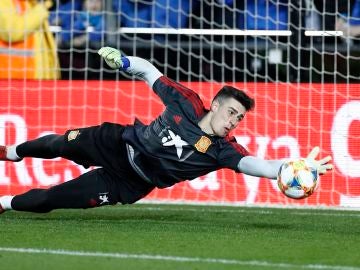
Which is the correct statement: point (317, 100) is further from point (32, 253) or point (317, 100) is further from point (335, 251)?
point (32, 253)

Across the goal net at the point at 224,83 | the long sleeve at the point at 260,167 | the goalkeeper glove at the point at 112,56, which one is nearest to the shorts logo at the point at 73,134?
the goalkeeper glove at the point at 112,56

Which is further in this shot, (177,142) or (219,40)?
(219,40)

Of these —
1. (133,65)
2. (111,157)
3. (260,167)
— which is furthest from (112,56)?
(260,167)

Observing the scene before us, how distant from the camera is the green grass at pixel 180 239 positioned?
6.88m

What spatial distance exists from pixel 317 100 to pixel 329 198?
1.08m

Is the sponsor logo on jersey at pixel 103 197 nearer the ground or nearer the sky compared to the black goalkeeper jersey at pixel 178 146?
nearer the ground

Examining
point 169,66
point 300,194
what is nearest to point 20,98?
point 169,66

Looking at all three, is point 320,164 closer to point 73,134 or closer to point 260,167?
point 260,167

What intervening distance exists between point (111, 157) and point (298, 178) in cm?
182

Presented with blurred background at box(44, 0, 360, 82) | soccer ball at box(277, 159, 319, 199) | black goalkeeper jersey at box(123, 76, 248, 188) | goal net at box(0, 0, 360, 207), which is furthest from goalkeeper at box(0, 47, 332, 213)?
blurred background at box(44, 0, 360, 82)

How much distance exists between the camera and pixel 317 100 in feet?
39.8

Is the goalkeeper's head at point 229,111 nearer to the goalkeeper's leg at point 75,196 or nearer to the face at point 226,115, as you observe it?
the face at point 226,115

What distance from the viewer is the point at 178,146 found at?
8.73 meters

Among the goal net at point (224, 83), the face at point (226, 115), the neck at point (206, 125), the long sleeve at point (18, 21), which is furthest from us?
the long sleeve at point (18, 21)
